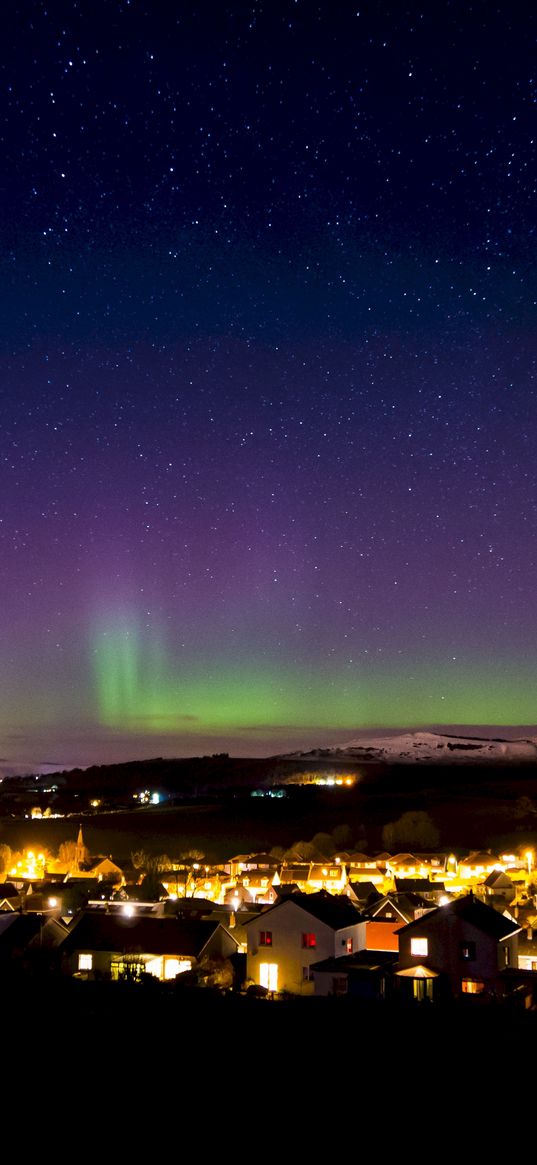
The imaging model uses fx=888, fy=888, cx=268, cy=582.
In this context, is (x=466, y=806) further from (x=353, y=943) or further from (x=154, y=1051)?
(x=154, y=1051)

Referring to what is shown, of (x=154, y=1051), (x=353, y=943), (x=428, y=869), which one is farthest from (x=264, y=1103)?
(x=428, y=869)

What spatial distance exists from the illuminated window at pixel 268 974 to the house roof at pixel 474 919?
11.9 ft

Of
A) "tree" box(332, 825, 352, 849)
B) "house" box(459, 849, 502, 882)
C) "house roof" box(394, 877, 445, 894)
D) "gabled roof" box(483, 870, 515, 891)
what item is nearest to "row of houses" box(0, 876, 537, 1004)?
"house roof" box(394, 877, 445, 894)

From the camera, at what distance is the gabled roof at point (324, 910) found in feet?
77.6

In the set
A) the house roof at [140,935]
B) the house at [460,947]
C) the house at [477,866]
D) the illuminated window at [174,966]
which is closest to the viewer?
the house at [460,947]

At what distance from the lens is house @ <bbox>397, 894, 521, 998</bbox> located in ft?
69.6

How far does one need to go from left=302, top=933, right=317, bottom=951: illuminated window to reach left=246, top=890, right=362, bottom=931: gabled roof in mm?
441

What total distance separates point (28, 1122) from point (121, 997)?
2.60m

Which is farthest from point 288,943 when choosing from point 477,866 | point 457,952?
point 477,866

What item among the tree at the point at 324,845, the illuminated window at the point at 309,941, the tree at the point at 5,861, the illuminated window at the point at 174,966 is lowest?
the illuminated window at the point at 174,966

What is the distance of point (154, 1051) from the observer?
546 cm

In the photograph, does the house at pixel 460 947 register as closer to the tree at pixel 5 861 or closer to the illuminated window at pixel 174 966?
the illuminated window at pixel 174 966

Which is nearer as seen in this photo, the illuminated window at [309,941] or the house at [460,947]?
the house at [460,947]

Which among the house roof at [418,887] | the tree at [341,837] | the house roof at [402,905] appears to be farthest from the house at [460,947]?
the tree at [341,837]
